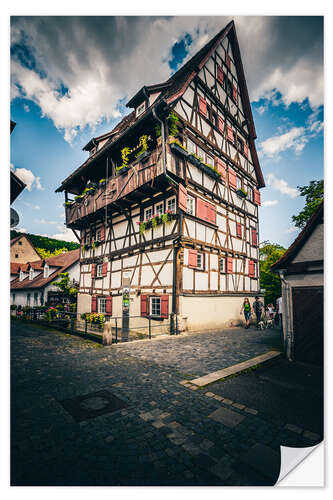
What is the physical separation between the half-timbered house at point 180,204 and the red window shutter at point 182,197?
5 cm

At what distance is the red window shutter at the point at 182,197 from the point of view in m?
11.5

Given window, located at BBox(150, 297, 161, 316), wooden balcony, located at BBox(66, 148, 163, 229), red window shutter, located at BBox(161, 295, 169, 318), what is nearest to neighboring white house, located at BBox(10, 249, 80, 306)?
wooden balcony, located at BBox(66, 148, 163, 229)

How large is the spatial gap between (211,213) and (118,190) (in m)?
5.77

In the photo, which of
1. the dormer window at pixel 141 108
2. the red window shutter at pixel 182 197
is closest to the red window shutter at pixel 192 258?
the red window shutter at pixel 182 197

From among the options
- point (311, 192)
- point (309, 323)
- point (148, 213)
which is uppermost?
point (148, 213)

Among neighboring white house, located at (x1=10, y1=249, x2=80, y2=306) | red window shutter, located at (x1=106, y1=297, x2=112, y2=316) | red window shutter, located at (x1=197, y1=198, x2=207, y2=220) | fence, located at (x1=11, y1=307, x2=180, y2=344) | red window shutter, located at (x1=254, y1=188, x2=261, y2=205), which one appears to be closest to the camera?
fence, located at (x1=11, y1=307, x2=180, y2=344)

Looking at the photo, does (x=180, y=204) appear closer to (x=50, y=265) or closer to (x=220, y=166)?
(x=220, y=166)

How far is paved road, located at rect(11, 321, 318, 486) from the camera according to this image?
7.31 feet

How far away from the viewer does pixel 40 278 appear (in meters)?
25.2

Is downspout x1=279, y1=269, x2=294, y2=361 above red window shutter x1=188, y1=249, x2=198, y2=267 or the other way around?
the other way around

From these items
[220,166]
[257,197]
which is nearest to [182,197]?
[220,166]

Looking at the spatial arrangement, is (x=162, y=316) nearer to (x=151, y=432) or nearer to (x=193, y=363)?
(x=193, y=363)

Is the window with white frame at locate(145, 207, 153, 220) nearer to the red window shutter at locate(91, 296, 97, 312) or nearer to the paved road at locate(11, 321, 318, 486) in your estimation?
the red window shutter at locate(91, 296, 97, 312)
